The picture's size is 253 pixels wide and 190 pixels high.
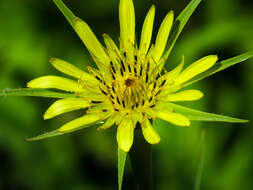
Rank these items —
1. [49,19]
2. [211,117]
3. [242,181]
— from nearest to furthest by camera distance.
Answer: [211,117] → [242,181] → [49,19]

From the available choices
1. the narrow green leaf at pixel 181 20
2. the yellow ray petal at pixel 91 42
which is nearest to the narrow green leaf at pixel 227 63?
the narrow green leaf at pixel 181 20

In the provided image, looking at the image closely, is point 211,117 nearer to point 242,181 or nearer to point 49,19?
point 242,181

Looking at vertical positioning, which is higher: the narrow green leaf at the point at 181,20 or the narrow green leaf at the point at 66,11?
the narrow green leaf at the point at 66,11

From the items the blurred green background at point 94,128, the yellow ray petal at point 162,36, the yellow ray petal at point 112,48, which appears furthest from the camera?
the blurred green background at point 94,128

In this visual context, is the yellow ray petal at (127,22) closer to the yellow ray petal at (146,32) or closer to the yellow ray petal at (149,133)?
the yellow ray petal at (146,32)

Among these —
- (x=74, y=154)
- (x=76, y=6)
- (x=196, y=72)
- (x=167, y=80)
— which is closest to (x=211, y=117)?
(x=196, y=72)

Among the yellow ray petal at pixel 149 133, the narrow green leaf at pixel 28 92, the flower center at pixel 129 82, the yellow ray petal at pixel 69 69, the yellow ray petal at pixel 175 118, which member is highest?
the yellow ray petal at pixel 69 69
